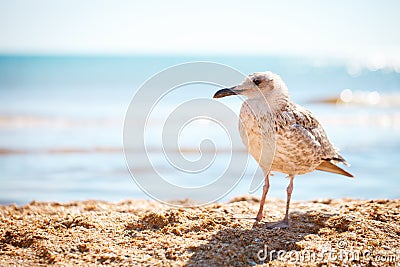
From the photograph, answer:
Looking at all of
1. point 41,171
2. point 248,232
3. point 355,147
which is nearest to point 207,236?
point 248,232

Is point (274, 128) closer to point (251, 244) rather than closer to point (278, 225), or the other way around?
point (278, 225)

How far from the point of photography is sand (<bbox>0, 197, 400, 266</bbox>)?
3.18 meters

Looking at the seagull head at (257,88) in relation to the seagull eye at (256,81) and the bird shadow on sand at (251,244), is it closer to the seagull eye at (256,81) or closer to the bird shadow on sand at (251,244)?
the seagull eye at (256,81)

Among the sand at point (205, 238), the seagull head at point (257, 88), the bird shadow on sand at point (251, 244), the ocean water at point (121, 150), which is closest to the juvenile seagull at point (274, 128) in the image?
the seagull head at point (257, 88)

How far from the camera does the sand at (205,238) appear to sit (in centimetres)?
318

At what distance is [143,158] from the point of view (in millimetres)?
8953

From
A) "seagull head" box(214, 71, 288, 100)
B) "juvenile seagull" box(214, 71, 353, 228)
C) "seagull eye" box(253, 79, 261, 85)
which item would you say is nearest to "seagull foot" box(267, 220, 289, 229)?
"juvenile seagull" box(214, 71, 353, 228)

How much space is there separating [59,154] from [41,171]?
4.70ft

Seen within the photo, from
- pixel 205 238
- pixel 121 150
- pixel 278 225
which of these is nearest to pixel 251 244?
pixel 205 238

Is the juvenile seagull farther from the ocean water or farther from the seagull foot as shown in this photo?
the ocean water

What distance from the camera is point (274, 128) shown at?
3711mm

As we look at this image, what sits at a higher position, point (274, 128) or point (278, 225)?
point (274, 128)

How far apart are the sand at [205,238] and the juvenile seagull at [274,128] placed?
0.40m

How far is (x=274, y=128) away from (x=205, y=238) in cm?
109
